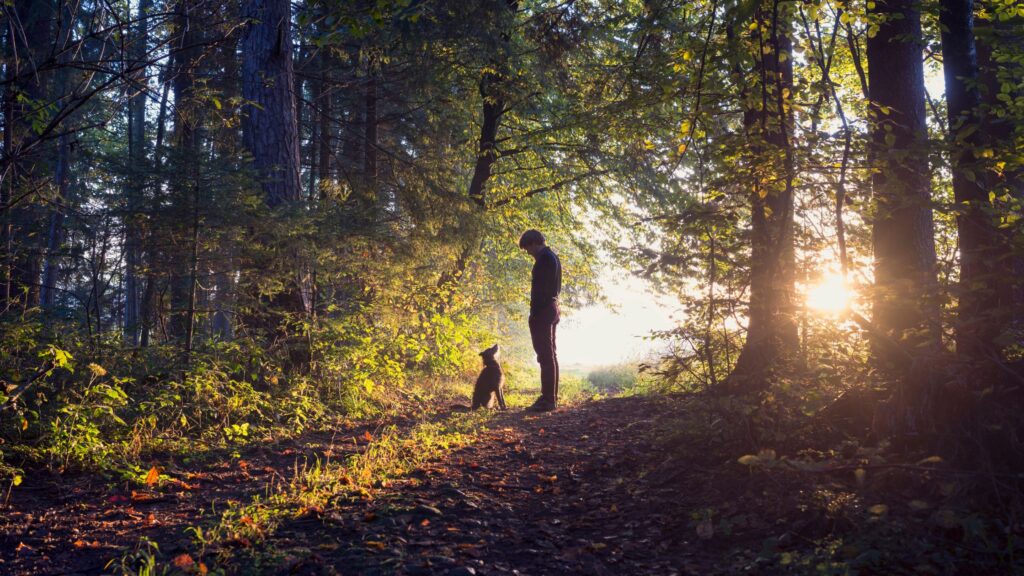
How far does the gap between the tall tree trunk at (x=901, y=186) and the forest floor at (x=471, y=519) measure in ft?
3.74

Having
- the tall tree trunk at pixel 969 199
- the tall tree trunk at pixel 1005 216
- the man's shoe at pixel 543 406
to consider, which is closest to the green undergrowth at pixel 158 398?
the man's shoe at pixel 543 406

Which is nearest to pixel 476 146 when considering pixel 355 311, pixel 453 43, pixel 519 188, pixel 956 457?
pixel 519 188

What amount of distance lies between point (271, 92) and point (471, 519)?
7.01 meters

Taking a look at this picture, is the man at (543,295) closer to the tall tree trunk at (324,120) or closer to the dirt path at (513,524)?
the dirt path at (513,524)

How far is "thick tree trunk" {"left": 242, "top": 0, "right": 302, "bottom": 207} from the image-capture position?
28.5 feet

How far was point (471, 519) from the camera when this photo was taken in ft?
13.2

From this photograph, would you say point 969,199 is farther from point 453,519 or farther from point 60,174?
point 60,174

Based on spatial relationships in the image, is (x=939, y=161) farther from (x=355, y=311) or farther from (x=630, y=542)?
(x=355, y=311)

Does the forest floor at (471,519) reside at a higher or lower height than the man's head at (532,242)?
lower

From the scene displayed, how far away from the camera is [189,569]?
3.02 m

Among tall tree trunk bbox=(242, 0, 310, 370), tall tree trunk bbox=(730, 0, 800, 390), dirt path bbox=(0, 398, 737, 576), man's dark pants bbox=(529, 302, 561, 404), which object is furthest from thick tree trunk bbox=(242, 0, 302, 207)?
tall tree trunk bbox=(730, 0, 800, 390)

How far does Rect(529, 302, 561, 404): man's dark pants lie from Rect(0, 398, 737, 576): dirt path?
2707 millimetres

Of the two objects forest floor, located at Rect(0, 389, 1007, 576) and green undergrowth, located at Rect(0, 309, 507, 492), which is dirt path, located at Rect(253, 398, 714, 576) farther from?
green undergrowth, located at Rect(0, 309, 507, 492)

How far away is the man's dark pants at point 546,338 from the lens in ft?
27.8
